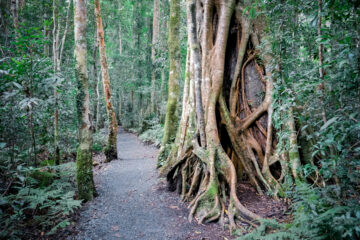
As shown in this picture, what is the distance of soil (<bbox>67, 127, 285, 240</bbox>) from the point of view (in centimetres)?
366

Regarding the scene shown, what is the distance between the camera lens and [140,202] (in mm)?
4973

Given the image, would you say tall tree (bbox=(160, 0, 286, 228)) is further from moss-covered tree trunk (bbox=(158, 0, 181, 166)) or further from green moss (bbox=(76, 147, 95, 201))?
green moss (bbox=(76, 147, 95, 201))

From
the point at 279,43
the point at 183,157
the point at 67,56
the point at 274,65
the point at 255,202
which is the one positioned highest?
the point at 67,56

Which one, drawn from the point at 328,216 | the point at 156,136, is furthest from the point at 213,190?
the point at 156,136

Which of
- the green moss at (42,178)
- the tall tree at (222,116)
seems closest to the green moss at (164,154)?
the tall tree at (222,116)

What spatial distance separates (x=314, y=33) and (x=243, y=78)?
210 cm

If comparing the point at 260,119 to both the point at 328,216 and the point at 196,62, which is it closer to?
the point at 196,62

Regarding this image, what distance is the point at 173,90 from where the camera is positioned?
26.1ft

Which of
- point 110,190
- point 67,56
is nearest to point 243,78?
point 110,190

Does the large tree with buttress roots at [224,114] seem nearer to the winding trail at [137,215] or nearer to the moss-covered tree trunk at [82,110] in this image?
the winding trail at [137,215]

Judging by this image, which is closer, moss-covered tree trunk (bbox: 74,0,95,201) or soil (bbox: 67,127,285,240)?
soil (bbox: 67,127,285,240)

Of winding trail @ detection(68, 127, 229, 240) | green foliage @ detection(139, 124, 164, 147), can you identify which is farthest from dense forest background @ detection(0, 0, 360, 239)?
green foliage @ detection(139, 124, 164, 147)

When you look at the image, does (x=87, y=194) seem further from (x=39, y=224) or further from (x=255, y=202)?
(x=255, y=202)

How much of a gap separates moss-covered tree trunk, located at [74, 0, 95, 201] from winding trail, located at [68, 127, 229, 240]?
0.48 metres
